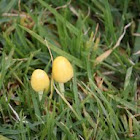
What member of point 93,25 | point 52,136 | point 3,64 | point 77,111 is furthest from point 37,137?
point 93,25

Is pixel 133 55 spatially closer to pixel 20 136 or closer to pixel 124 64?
pixel 124 64

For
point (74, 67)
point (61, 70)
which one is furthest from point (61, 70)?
point (74, 67)
